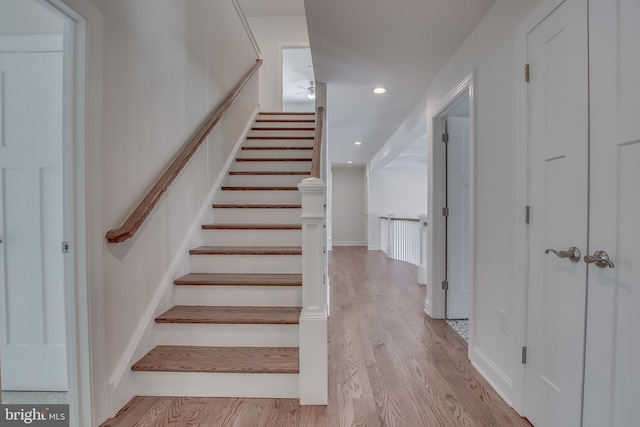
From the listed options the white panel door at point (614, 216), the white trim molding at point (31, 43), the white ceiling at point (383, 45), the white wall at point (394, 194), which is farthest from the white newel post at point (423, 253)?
the white trim molding at point (31, 43)

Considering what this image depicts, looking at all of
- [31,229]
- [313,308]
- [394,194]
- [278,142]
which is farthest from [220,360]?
[394,194]

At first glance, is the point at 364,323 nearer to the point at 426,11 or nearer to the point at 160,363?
the point at 160,363

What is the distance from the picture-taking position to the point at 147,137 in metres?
1.91

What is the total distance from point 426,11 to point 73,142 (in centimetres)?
214

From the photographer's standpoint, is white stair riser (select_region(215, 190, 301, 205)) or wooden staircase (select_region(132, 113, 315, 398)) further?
white stair riser (select_region(215, 190, 301, 205))

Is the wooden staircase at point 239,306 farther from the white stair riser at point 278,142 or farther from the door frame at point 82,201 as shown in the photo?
the white stair riser at point 278,142

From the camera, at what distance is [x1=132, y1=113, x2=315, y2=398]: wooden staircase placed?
1.75 metres

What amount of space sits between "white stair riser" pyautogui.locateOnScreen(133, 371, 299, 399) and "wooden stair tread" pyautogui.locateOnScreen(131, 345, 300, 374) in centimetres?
4

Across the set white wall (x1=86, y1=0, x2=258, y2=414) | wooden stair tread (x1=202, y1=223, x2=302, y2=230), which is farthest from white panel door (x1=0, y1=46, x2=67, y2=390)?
wooden stair tread (x1=202, y1=223, x2=302, y2=230)

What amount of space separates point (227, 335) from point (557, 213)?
6.28 ft

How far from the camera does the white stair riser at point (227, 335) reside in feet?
6.38

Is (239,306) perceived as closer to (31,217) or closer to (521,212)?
(31,217)

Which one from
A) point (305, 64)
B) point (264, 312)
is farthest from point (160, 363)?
point (305, 64)

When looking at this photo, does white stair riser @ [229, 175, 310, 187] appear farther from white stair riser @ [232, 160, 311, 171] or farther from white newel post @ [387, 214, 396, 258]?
white newel post @ [387, 214, 396, 258]
